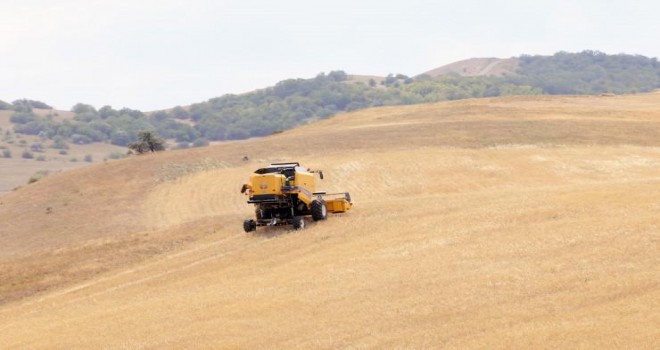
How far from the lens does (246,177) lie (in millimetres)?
49094

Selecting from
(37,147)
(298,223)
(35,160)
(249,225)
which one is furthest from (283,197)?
(37,147)

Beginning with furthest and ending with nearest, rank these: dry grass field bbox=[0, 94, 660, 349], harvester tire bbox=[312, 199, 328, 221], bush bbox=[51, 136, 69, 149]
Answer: bush bbox=[51, 136, 69, 149] → harvester tire bbox=[312, 199, 328, 221] → dry grass field bbox=[0, 94, 660, 349]

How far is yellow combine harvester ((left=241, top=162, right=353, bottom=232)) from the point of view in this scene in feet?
104

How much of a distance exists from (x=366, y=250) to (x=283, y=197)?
7299 mm

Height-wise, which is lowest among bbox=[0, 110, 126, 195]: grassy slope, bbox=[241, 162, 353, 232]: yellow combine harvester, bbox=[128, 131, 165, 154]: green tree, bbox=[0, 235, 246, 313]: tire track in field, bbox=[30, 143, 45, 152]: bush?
bbox=[0, 110, 126, 195]: grassy slope

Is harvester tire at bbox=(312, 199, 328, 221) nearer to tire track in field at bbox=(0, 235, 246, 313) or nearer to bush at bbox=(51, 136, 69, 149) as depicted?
tire track in field at bbox=(0, 235, 246, 313)

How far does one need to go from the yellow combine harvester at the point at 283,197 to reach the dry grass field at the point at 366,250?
703 millimetres

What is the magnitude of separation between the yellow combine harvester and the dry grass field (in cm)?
70

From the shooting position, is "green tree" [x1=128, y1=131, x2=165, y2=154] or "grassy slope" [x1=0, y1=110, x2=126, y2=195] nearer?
"green tree" [x1=128, y1=131, x2=165, y2=154]

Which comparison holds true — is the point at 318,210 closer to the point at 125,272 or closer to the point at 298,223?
the point at 298,223

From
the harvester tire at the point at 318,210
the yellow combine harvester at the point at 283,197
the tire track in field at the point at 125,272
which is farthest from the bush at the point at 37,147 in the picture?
the harvester tire at the point at 318,210

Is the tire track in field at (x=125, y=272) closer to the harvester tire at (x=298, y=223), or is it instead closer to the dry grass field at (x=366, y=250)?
the dry grass field at (x=366, y=250)

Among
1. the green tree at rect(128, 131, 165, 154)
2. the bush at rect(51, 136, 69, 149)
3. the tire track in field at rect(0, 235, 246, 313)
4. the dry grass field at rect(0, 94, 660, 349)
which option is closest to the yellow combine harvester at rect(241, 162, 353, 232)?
the dry grass field at rect(0, 94, 660, 349)

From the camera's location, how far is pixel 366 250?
25.7 metres
